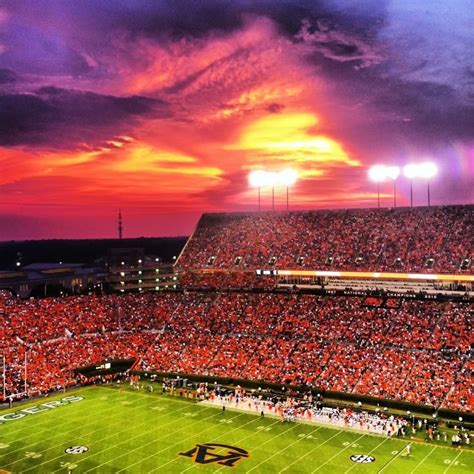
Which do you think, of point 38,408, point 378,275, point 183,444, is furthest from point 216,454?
point 378,275

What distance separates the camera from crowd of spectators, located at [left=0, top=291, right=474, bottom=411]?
37.1m

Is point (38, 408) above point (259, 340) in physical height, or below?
below

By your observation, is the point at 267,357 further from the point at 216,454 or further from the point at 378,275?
the point at 216,454

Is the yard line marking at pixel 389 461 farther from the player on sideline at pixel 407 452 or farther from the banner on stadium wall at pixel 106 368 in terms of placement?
the banner on stadium wall at pixel 106 368

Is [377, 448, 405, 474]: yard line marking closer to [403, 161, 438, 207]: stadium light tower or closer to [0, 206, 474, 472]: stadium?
[0, 206, 474, 472]: stadium

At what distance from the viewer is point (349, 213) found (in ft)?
181

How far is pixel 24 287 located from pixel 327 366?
160 ft

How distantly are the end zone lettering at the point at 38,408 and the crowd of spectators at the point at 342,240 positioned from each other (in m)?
21.9

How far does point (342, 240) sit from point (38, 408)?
29.0 meters

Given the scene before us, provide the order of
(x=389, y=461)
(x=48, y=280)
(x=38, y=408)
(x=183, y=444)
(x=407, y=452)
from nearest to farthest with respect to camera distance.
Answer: (x=389, y=461) < (x=407, y=452) < (x=183, y=444) < (x=38, y=408) < (x=48, y=280)

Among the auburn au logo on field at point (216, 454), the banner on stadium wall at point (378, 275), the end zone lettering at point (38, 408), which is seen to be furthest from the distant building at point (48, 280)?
the auburn au logo on field at point (216, 454)

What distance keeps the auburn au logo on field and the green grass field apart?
94mm

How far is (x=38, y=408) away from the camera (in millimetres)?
35969

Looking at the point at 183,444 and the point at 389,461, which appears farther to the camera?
the point at 183,444
